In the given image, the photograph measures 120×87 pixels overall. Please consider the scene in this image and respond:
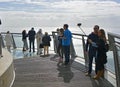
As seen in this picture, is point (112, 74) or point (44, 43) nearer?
point (112, 74)

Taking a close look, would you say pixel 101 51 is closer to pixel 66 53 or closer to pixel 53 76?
pixel 53 76

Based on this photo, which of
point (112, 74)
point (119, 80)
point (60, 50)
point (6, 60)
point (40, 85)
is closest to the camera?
point (119, 80)

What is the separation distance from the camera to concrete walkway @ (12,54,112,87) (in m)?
13.3

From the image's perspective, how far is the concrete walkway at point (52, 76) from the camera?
13.3m

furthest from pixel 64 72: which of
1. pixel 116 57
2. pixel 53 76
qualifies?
pixel 116 57

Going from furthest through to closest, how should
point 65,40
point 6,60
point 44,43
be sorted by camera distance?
point 44,43, point 65,40, point 6,60

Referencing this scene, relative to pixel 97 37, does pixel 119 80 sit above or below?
below

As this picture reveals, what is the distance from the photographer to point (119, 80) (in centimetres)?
1110

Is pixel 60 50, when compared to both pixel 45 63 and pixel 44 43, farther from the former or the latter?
pixel 44 43

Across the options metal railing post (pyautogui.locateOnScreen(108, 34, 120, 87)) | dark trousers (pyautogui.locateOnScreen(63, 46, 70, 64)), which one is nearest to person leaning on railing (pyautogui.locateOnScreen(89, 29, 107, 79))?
metal railing post (pyautogui.locateOnScreen(108, 34, 120, 87))

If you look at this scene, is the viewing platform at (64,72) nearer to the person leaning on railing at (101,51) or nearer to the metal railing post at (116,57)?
the metal railing post at (116,57)

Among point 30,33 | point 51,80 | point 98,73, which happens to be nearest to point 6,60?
point 51,80

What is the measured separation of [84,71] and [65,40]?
284 cm

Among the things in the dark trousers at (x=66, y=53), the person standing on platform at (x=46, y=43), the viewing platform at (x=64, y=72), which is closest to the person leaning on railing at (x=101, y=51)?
the viewing platform at (x=64, y=72)
